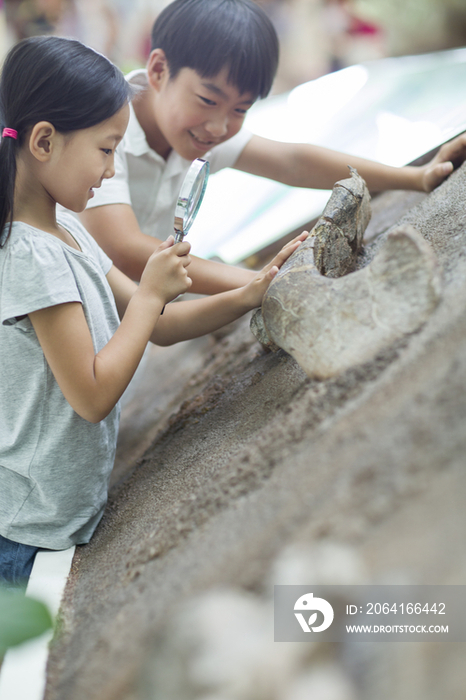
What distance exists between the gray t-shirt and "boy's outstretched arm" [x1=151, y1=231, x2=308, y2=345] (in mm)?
188

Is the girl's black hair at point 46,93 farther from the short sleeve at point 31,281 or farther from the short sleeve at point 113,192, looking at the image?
the short sleeve at point 113,192

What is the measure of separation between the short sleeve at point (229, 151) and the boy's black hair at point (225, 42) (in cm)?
23

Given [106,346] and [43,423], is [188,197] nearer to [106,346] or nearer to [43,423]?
[106,346]

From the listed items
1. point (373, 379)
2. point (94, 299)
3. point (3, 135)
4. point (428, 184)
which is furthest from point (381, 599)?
point (428, 184)

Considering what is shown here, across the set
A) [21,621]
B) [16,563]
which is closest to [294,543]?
[21,621]

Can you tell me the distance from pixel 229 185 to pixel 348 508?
1815mm

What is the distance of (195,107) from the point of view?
1158 millimetres

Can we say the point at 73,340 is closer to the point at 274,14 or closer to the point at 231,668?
the point at 231,668

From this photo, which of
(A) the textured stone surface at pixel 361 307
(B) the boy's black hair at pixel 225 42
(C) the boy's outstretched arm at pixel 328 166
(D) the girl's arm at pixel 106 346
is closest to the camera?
(A) the textured stone surface at pixel 361 307

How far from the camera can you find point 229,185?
212 cm

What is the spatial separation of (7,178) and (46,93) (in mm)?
135

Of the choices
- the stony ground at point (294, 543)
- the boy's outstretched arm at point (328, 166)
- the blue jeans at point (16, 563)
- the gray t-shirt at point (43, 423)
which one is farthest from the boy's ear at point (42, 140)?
the boy's outstretched arm at point (328, 166)

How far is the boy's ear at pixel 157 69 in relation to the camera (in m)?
1.23

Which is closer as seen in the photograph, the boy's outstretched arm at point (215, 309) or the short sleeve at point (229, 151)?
the boy's outstretched arm at point (215, 309)
